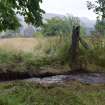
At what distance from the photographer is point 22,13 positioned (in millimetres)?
10312

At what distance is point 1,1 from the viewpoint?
319 inches

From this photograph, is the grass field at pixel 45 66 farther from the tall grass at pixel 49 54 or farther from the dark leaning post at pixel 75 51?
the dark leaning post at pixel 75 51

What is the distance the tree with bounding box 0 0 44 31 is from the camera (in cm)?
976

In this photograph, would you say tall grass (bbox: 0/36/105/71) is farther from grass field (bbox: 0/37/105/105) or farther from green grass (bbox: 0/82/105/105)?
green grass (bbox: 0/82/105/105)

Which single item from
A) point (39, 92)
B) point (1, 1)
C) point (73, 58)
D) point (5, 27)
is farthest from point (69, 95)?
point (73, 58)

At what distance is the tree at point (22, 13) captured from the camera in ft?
32.0

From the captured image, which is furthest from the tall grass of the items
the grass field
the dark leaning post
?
the dark leaning post

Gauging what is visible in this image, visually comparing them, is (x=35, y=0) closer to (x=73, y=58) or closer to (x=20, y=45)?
(x=73, y=58)

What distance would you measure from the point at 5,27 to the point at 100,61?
400 centimetres

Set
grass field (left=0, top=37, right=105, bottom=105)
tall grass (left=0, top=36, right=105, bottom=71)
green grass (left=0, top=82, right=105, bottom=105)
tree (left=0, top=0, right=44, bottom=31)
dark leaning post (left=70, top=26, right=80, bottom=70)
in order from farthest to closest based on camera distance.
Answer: tall grass (left=0, top=36, right=105, bottom=71)
dark leaning post (left=70, top=26, right=80, bottom=70)
tree (left=0, top=0, right=44, bottom=31)
grass field (left=0, top=37, right=105, bottom=105)
green grass (left=0, top=82, right=105, bottom=105)

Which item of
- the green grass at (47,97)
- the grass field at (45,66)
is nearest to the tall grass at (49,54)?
the grass field at (45,66)

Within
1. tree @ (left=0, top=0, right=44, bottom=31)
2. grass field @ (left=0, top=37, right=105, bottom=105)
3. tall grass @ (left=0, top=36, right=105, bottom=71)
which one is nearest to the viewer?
grass field @ (left=0, top=37, right=105, bottom=105)

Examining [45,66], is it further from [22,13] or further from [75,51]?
[22,13]

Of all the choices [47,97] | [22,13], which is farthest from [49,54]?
[47,97]
